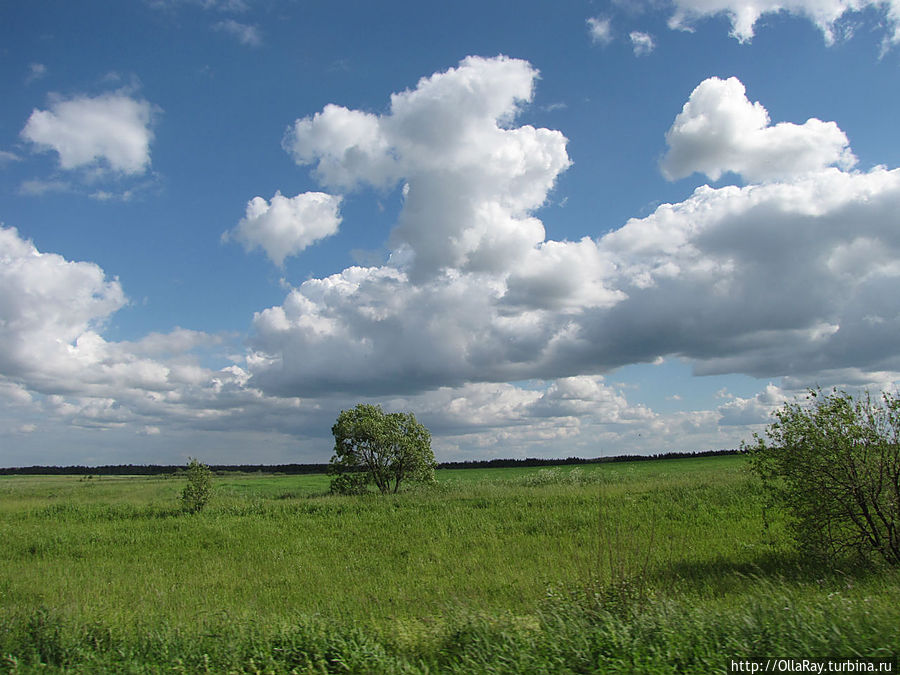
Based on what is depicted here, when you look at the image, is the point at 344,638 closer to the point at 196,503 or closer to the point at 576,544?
the point at 576,544

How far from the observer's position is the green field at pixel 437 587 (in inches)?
270

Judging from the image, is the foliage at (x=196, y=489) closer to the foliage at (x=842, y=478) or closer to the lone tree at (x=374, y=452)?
the lone tree at (x=374, y=452)

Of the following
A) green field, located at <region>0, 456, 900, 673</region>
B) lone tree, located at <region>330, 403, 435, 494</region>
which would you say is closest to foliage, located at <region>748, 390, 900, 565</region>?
green field, located at <region>0, 456, 900, 673</region>

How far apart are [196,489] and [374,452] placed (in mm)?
12652

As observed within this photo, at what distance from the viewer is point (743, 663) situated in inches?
240

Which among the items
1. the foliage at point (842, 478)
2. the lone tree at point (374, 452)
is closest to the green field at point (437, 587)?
the foliage at point (842, 478)

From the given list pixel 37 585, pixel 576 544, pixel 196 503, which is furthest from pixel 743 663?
pixel 196 503

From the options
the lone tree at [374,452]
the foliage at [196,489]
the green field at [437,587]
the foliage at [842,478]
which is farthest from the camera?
the lone tree at [374,452]

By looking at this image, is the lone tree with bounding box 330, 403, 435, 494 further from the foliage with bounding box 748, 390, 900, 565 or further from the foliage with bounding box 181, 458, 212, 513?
the foliage with bounding box 748, 390, 900, 565

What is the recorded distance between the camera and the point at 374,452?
41500mm

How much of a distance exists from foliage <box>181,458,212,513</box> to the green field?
1157mm

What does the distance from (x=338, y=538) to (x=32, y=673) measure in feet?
56.3

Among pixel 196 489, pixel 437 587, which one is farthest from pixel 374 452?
pixel 437 587

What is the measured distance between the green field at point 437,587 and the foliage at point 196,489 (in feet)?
3.80
